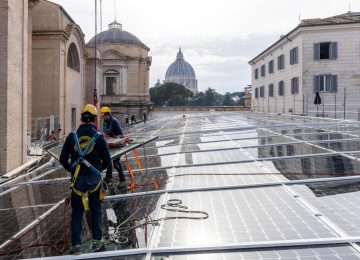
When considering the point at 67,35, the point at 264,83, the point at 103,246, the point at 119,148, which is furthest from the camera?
the point at 264,83

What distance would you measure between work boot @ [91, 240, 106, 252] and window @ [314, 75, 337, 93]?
34.0m

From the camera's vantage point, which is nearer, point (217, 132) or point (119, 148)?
point (119, 148)

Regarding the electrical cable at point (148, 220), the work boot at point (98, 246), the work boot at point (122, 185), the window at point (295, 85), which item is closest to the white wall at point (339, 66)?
the window at point (295, 85)

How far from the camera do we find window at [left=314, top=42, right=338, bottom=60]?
36.3 meters

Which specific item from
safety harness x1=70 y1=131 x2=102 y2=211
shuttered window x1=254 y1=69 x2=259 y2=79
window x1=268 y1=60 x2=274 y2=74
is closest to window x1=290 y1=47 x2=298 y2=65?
window x1=268 y1=60 x2=274 y2=74

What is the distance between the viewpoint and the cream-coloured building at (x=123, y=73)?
66.0 meters

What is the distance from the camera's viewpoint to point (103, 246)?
18.2 ft

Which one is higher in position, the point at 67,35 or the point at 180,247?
the point at 67,35

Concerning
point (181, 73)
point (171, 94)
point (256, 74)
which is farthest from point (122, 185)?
point (181, 73)

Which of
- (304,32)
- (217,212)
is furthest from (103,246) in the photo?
(304,32)

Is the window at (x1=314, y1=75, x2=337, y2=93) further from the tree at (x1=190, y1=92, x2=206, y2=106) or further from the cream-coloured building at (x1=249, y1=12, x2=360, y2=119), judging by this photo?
the tree at (x1=190, y1=92, x2=206, y2=106)

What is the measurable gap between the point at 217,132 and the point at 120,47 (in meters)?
49.2

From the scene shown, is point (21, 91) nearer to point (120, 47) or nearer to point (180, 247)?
point (180, 247)

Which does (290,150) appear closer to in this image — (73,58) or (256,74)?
(73,58)
